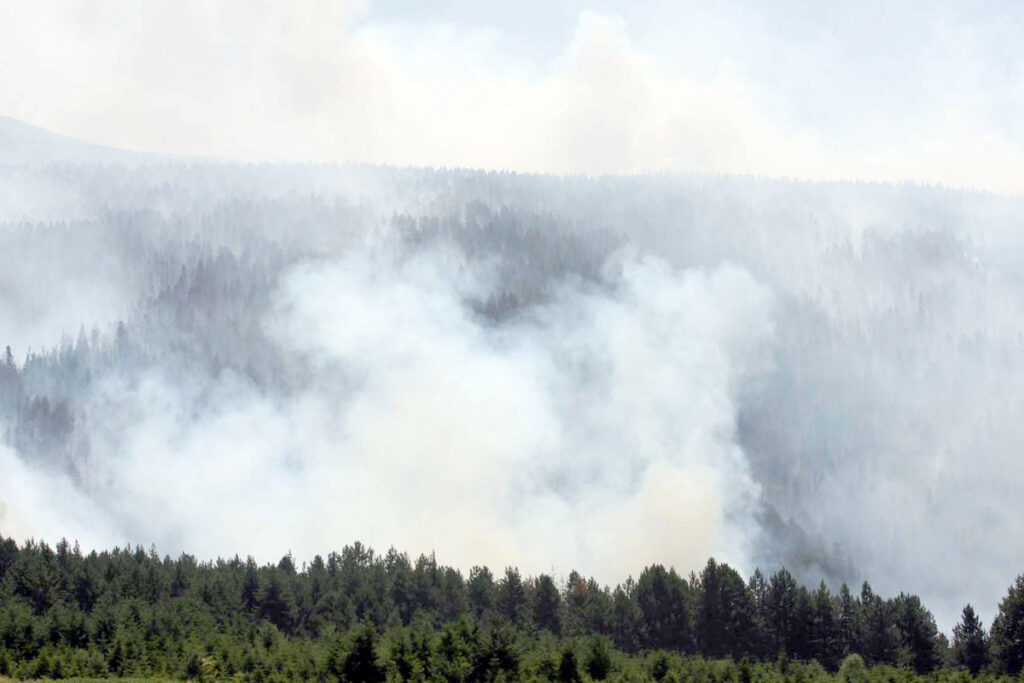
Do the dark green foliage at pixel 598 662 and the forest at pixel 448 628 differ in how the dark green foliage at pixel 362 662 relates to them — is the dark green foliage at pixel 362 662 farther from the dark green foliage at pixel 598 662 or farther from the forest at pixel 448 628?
the dark green foliage at pixel 598 662

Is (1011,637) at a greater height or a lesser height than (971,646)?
greater

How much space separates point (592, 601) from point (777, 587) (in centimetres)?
2912

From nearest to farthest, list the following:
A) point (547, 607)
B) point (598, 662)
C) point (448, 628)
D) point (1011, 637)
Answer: point (448, 628)
point (598, 662)
point (1011, 637)
point (547, 607)

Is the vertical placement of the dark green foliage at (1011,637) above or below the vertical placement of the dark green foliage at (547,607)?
below

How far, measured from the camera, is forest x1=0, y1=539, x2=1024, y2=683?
300ft

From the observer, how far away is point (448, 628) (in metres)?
92.0


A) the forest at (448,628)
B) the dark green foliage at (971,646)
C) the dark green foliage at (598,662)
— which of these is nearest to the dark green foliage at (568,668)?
the forest at (448,628)

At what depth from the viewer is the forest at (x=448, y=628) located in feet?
300

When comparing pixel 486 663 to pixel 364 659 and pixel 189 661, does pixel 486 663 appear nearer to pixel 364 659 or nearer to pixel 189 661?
pixel 364 659

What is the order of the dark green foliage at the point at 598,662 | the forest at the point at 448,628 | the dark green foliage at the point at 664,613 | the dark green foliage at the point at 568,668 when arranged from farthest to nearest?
the dark green foliage at the point at 664,613 < the dark green foliage at the point at 598,662 < the forest at the point at 448,628 < the dark green foliage at the point at 568,668

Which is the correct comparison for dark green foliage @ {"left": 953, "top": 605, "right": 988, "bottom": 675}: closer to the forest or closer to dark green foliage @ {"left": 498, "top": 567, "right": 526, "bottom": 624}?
the forest

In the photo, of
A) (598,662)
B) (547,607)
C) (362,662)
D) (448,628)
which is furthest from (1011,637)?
(362,662)

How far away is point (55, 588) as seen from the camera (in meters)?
157

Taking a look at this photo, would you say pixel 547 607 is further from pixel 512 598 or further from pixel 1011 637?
pixel 1011 637
